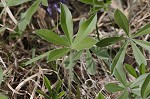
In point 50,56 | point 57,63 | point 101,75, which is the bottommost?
point 101,75

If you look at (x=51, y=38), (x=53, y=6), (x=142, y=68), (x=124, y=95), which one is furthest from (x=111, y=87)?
(x=53, y=6)

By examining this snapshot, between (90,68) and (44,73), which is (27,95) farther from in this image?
(90,68)

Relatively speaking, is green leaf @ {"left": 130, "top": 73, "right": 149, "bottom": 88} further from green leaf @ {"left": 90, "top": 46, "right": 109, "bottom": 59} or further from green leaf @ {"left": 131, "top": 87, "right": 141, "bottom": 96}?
green leaf @ {"left": 90, "top": 46, "right": 109, "bottom": 59}

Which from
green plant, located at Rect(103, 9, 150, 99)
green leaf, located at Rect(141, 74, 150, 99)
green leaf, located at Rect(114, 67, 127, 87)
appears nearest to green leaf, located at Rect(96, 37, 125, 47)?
green plant, located at Rect(103, 9, 150, 99)

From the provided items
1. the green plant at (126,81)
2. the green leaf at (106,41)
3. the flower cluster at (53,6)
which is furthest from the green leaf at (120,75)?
the flower cluster at (53,6)

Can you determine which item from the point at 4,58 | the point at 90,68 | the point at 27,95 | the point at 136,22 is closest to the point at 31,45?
the point at 4,58

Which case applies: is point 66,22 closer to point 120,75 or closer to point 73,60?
point 73,60

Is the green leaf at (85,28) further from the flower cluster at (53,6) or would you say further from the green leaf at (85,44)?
the flower cluster at (53,6)

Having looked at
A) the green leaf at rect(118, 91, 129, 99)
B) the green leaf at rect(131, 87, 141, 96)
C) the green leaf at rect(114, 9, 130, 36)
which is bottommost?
the green leaf at rect(131, 87, 141, 96)
